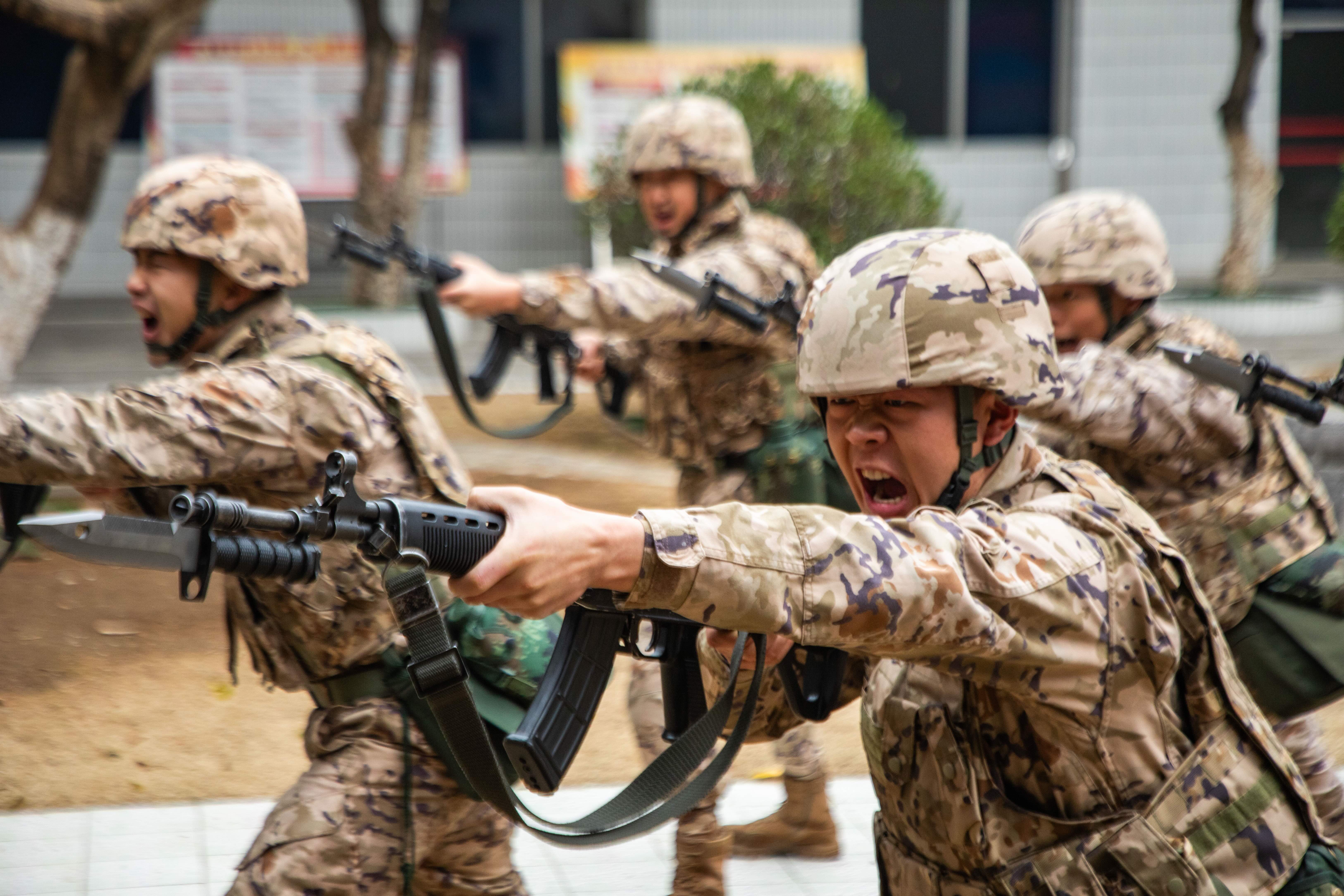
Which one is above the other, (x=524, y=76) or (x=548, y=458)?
(x=524, y=76)

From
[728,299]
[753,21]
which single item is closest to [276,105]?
[753,21]

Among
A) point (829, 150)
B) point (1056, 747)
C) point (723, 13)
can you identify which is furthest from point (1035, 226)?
point (723, 13)

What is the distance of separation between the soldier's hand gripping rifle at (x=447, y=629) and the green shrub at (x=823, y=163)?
27.6 feet

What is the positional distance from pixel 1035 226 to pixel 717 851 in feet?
7.06

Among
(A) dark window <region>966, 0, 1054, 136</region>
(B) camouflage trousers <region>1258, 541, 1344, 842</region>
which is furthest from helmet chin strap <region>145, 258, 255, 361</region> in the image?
(A) dark window <region>966, 0, 1054, 136</region>

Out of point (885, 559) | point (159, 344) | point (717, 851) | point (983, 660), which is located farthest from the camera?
point (717, 851)

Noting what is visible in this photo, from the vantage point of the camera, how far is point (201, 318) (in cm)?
329

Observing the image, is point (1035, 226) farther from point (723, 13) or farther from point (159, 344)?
point (723, 13)

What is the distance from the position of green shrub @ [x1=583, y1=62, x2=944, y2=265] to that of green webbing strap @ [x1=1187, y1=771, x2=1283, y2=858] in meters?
8.66

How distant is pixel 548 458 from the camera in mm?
10820

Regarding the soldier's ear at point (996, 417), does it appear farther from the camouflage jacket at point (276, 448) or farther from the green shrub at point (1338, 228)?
the green shrub at point (1338, 228)

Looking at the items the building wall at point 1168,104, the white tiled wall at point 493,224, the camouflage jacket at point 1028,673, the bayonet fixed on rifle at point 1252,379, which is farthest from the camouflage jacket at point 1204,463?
the building wall at point 1168,104

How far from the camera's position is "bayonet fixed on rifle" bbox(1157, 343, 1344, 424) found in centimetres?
372

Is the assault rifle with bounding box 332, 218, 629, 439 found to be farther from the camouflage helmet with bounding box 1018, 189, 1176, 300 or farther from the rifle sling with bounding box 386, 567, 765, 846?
the rifle sling with bounding box 386, 567, 765, 846
